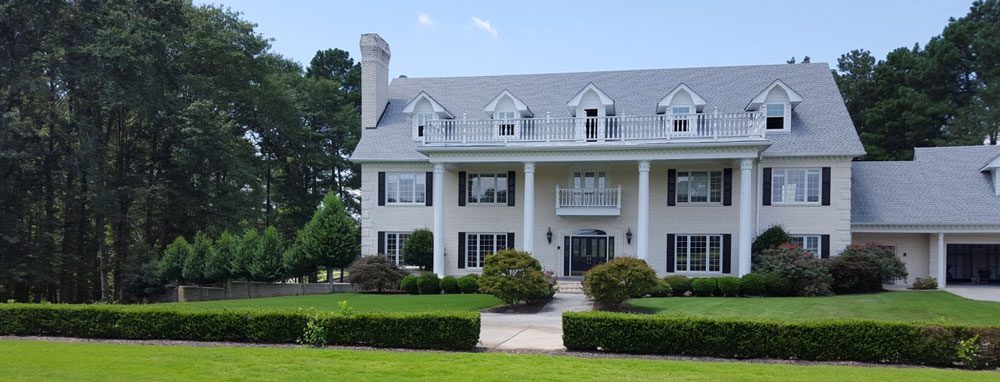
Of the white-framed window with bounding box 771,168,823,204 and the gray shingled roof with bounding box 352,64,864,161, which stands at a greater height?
the gray shingled roof with bounding box 352,64,864,161

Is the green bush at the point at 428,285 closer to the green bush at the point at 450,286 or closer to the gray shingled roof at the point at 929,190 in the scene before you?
the green bush at the point at 450,286

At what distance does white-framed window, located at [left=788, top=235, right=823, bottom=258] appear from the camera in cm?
2697

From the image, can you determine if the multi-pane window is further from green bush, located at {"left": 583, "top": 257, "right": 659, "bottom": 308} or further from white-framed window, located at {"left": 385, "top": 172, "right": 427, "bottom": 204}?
green bush, located at {"left": 583, "top": 257, "right": 659, "bottom": 308}

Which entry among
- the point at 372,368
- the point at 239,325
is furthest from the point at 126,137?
the point at 372,368

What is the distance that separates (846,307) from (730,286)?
15.2ft

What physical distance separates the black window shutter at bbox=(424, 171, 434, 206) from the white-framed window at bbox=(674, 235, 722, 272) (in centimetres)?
1057

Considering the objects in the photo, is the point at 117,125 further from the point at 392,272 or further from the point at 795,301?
the point at 795,301

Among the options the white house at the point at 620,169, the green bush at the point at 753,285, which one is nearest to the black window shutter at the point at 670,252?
the white house at the point at 620,169

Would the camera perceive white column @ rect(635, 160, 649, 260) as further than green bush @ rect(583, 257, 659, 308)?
Yes

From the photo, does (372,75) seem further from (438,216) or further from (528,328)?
(528,328)

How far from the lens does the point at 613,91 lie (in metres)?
31.8

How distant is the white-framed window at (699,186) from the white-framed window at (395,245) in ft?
39.3

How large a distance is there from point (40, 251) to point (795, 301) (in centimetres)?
3120

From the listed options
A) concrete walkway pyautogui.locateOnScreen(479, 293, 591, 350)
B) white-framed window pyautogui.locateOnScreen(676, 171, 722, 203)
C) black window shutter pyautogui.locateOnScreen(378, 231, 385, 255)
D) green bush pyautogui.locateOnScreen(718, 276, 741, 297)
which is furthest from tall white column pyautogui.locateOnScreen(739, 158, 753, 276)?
black window shutter pyautogui.locateOnScreen(378, 231, 385, 255)
